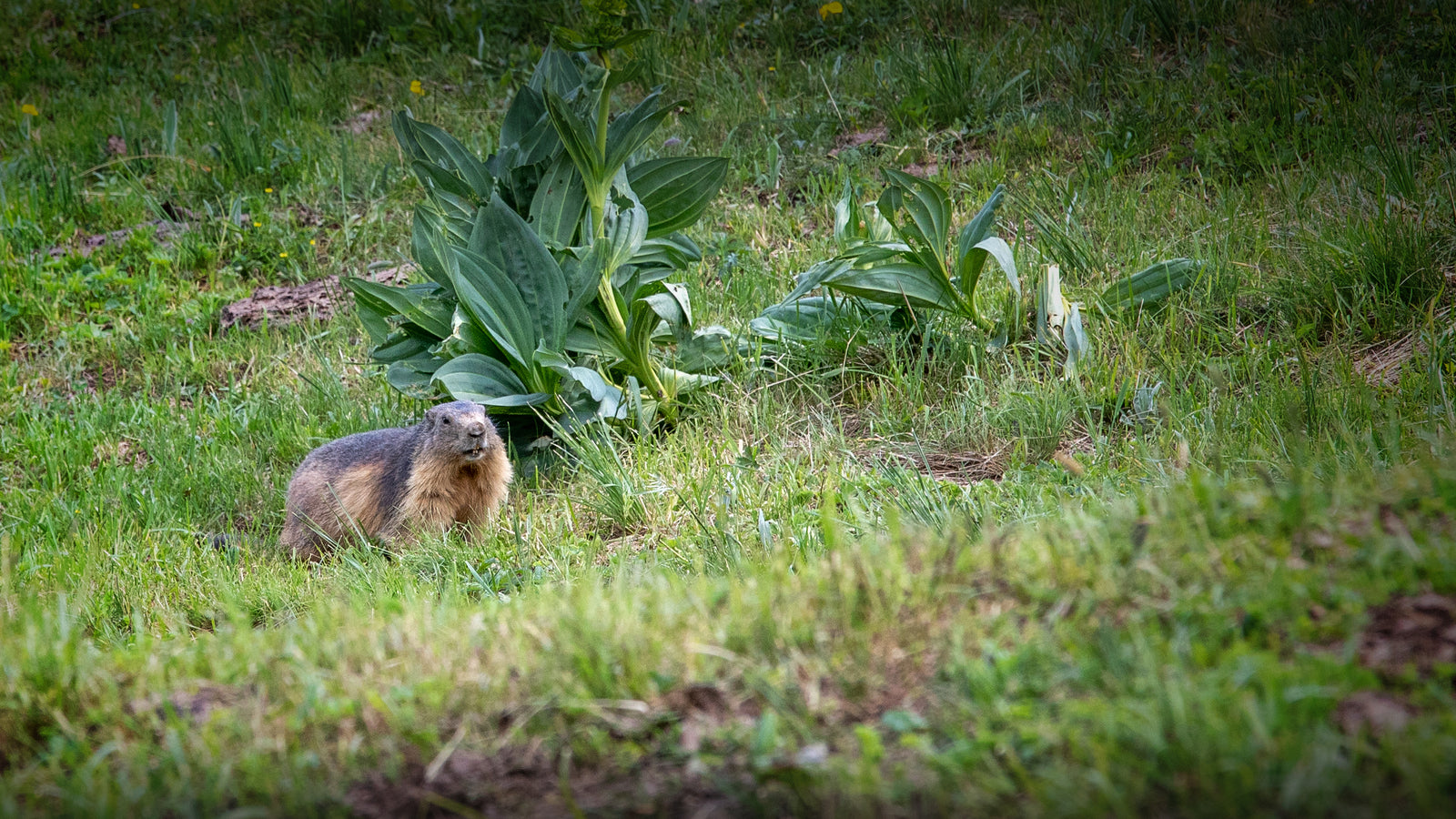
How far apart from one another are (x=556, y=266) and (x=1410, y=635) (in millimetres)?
4213

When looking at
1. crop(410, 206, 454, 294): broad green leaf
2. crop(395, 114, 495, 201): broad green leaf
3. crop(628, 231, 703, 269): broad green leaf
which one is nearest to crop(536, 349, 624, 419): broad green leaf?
crop(410, 206, 454, 294): broad green leaf

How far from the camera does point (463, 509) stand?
5461 millimetres

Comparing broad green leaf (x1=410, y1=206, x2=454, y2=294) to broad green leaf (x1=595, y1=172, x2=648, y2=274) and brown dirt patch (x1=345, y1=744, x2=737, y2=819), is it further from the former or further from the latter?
brown dirt patch (x1=345, y1=744, x2=737, y2=819)

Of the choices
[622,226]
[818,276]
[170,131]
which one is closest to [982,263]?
[818,276]

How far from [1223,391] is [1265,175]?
2367 mm

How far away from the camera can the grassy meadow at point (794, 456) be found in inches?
87.4

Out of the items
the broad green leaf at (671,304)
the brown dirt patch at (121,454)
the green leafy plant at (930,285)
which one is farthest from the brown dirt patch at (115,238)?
the green leafy plant at (930,285)

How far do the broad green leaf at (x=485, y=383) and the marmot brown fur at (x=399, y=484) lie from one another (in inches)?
5.7

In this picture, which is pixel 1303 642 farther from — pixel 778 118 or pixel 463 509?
pixel 778 118

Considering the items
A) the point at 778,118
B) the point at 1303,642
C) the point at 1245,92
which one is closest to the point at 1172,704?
the point at 1303,642

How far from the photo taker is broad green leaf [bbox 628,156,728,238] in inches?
235

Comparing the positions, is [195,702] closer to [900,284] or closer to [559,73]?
[900,284]

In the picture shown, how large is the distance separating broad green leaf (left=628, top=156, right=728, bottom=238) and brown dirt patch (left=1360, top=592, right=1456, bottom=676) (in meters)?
4.24

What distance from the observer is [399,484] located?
215 inches
